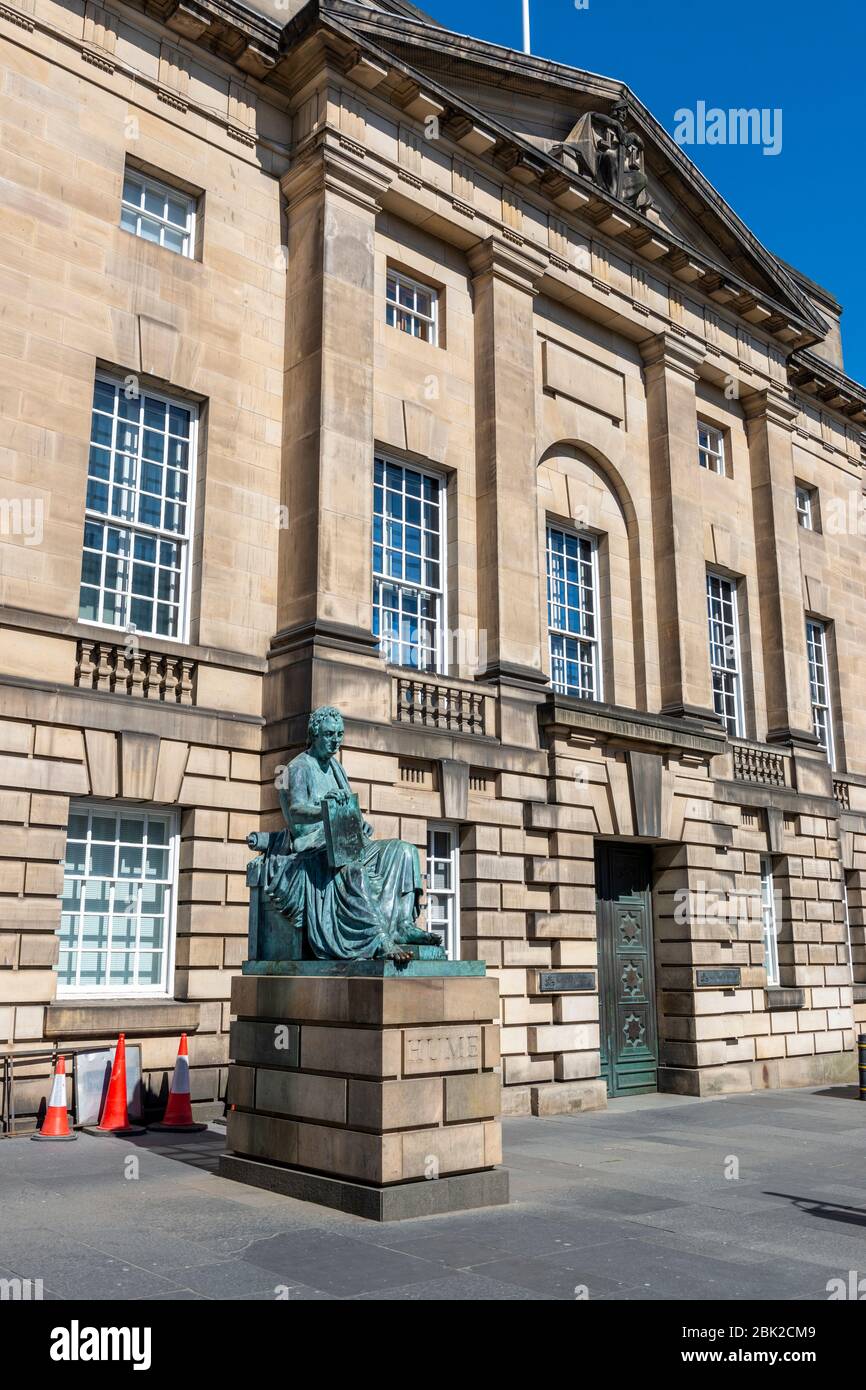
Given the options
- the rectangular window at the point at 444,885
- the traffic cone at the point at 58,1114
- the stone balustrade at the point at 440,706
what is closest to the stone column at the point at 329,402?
the stone balustrade at the point at 440,706

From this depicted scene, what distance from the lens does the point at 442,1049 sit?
941 cm

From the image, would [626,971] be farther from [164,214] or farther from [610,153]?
[610,153]

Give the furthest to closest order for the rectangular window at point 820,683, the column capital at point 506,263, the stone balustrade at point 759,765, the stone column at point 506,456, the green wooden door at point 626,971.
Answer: the rectangular window at point 820,683 < the stone balustrade at point 759,765 < the column capital at point 506,263 < the green wooden door at point 626,971 < the stone column at point 506,456

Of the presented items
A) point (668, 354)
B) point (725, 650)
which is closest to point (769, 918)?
point (725, 650)

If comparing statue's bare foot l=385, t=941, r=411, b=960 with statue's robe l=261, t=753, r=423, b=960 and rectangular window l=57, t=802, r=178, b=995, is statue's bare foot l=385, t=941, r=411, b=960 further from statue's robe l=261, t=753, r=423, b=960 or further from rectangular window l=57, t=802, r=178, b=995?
rectangular window l=57, t=802, r=178, b=995

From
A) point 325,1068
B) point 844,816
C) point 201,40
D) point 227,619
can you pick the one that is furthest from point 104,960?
point 844,816

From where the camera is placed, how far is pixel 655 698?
22078 mm

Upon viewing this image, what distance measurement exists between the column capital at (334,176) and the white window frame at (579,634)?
648cm

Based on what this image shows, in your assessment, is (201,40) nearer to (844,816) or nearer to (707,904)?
(707,904)

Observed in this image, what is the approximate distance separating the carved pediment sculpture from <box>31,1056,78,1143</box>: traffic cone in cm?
1823

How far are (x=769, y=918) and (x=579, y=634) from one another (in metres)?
7.40

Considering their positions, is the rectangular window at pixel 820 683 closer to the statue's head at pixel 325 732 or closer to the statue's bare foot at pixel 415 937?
the statue's head at pixel 325 732

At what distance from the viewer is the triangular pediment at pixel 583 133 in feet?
63.4

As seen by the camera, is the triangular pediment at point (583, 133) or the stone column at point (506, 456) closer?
the stone column at point (506, 456)
